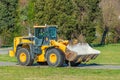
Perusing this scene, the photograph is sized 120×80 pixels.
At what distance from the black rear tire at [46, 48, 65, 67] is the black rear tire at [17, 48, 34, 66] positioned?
1241 millimetres

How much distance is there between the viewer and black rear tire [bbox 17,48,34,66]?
27.0 meters

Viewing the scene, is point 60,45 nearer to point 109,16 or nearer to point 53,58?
point 53,58

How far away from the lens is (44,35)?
27.2 meters

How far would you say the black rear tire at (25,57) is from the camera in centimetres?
2705

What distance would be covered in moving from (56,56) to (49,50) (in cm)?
61

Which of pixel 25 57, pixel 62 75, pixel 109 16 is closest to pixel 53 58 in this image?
pixel 25 57

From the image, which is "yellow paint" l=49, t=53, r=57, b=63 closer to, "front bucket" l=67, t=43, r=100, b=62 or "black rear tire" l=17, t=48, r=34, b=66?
"front bucket" l=67, t=43, r=100, b=62

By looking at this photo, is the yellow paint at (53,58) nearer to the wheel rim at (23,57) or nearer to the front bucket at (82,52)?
the front bucket at (82,52)

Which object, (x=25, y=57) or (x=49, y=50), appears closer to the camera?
(x=49, y=50)

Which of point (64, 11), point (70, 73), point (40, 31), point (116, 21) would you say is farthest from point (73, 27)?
point (70, 73)

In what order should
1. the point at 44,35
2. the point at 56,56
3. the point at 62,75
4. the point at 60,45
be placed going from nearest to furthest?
the point at 62,75
the point at 56,56
the point at 60,45
the point at 44,35

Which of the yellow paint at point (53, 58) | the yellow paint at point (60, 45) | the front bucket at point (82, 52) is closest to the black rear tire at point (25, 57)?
the yellow paint at point (53, 58)

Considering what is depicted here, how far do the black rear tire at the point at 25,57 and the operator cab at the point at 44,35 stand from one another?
0.83 meters

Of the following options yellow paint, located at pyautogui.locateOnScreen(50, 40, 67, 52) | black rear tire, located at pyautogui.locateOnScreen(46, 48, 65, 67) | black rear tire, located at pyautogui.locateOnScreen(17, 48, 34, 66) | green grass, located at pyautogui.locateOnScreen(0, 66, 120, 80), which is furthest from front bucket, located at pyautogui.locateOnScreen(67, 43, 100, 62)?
green grass, located at pyautogui.locateOnScreen(0, 66, 120, 80)
